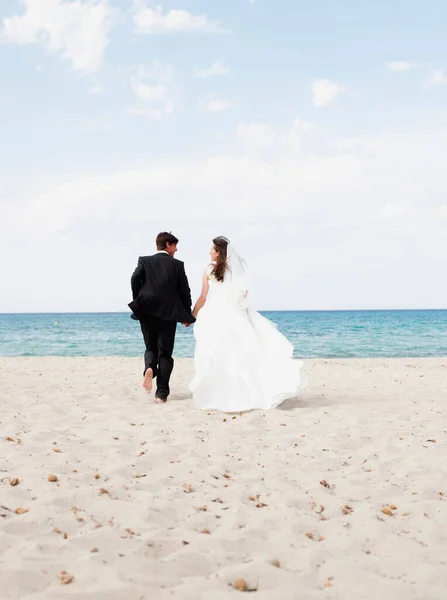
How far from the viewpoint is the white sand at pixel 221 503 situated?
9.62ft

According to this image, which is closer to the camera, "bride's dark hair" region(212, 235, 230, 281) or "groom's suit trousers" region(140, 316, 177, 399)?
"bride's dark hair" region(212, 235, 230, 281)

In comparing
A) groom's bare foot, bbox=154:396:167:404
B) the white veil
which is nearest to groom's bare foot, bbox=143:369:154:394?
groom's bare foot, bbox=154:396:167:404

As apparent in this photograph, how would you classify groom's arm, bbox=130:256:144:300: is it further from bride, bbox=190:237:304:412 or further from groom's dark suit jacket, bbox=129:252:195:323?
bride, bbox=190:237:304:412

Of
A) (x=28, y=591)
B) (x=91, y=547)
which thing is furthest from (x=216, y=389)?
(x=28, y=591)

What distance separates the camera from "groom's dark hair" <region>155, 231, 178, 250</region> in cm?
798

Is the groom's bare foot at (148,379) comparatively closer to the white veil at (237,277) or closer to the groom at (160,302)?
the groom at (160,302)

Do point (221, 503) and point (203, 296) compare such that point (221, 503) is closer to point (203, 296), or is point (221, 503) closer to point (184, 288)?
point (203, 296)

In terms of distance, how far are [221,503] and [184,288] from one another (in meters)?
4.37

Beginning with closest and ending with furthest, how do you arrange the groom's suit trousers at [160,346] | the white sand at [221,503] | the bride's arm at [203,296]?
1. the white sand at [221,503]
2. the bride's arm at [203,296]
3. the groom's suit trousers at [160,346]

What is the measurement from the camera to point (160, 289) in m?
7.87

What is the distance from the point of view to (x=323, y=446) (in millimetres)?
5566

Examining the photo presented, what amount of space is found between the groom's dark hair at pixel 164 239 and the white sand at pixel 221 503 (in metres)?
2.30

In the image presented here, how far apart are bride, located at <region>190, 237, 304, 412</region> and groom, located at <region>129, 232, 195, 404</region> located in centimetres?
43

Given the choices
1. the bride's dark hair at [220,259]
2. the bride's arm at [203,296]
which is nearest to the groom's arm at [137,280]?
the bride's arm at [203,296]
